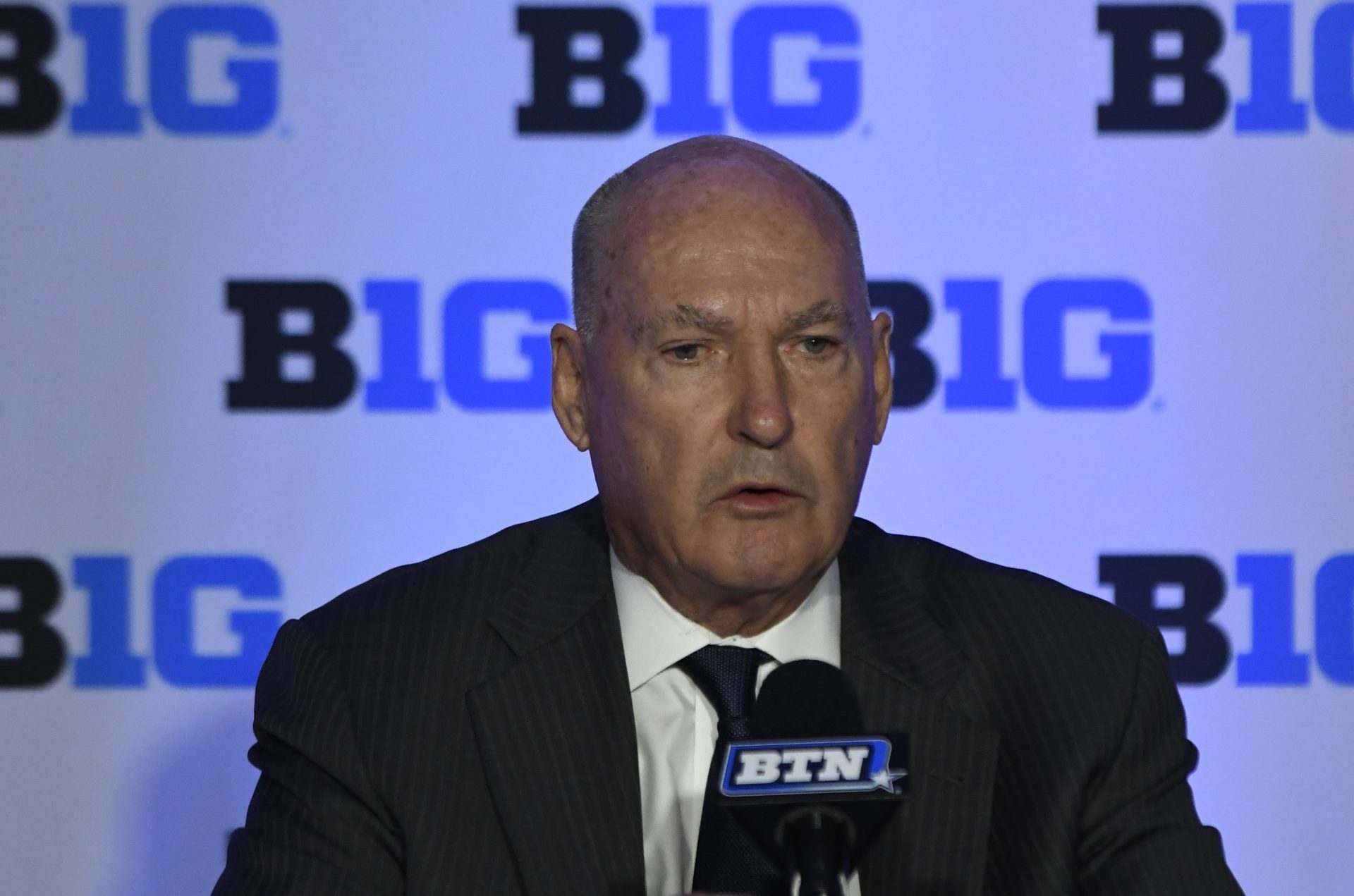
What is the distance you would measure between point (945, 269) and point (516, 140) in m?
0.92

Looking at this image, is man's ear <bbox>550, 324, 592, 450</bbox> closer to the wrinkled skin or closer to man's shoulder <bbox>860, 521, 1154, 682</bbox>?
the wrinkled skin

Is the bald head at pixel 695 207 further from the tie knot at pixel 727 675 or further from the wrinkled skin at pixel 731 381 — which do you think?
the tie knot at pixel 727 675

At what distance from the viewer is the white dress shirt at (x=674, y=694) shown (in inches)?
84.8

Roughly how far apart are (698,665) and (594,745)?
0.64ft

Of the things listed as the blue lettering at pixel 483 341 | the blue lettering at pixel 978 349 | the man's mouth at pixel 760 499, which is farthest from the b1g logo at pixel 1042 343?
the man's mouth at pixel 760 499

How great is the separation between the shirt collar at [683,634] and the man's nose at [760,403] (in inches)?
13.5

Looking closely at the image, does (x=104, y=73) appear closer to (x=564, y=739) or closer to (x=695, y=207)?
(x=695, y=207)

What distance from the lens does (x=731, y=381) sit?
2117 mm

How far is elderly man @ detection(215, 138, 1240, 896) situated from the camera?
2080 mm

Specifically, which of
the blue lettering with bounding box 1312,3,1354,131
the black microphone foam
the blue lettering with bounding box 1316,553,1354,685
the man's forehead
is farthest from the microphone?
the blue lettering with bounding box 1312,3,1354,131

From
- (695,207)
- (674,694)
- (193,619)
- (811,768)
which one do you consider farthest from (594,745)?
(193,619)

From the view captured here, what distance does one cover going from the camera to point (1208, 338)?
334 centimetres

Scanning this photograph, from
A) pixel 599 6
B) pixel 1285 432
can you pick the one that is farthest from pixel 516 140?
pixel 1285 432

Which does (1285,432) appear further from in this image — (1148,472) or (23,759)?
(23,759)
